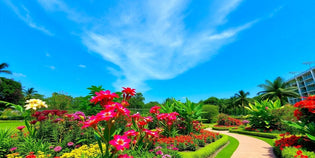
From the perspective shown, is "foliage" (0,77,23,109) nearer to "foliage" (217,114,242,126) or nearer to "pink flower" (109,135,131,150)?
"foliage" (217,114,242,126)

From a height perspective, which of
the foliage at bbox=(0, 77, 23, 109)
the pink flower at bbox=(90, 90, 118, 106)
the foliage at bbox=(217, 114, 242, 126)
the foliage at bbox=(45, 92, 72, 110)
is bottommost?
the pink flower at bbox=(90, 90, 118, 106)

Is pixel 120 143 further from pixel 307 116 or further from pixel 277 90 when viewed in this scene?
pixel 277 90

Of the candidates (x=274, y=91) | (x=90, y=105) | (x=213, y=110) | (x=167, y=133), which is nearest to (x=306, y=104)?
(x=167, y=133)

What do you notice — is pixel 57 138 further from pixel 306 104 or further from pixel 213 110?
pixel 213 110

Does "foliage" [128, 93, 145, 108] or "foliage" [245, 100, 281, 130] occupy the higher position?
"foliage" [128, 93, 145, 108]

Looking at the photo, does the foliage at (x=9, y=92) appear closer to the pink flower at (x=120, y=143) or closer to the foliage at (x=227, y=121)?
the foliage at (x=227, y=121)

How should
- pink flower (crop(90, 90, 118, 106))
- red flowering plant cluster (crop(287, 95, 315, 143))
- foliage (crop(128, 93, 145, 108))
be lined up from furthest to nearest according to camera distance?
foliage (crop(128, 93, 145, 108))
red flowering plant cluster (crop(287, 95, 315, 143))
pink flower (crop(90, 90, 118, 106))

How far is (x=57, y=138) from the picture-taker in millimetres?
4625

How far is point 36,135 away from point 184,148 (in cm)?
495

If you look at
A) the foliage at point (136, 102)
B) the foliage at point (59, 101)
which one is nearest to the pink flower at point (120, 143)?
the foliage at point (59, 101)

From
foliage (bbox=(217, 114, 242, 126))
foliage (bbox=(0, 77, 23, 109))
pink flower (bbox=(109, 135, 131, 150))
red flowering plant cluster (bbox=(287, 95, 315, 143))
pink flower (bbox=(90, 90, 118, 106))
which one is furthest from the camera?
foliage (bbox=(0, 77, 23, 109))

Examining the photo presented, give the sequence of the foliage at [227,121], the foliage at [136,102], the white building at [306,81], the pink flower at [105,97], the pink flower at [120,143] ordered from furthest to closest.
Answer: the white building at [306,81]
the foliage at [136,102]
the foliage at [227,121]
the pink flower at [105,97]
the pink flower at [120,143]

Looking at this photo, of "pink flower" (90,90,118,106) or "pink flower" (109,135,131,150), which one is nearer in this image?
"pink flower" (109,135,131,150)

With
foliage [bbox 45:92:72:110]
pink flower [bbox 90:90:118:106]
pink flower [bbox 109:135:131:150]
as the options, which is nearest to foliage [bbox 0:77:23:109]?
foliage [bbox 45:92:72:110]
